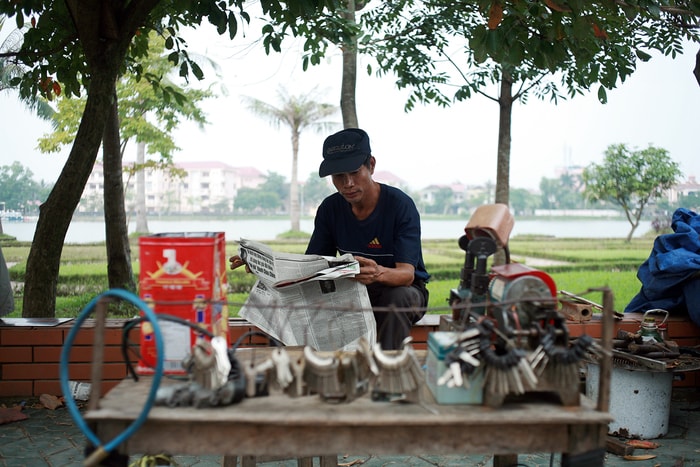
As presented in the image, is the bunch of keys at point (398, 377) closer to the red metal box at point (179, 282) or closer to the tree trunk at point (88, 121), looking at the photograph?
the red metal box at point (179, 282)

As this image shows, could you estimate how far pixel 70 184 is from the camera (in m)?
3.68

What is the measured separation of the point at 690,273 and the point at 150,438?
306 centimetres

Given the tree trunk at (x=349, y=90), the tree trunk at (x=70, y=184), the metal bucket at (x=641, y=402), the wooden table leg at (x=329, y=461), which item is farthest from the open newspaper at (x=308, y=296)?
the tree trunk at (x=349, y=90)

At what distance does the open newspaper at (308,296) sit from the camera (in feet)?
8.02

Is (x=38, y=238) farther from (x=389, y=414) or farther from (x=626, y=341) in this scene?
(x=626, y=341)

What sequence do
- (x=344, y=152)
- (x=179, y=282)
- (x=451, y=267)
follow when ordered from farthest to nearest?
(x=451, y=267) < (x=344, y=152) < (x=179, y=282)

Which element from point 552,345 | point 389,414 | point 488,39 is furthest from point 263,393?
point 488,39

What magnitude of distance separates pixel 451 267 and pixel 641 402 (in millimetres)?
7966

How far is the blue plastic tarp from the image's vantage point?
3482 millimetres

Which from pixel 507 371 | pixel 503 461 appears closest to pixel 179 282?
pixel 507 371

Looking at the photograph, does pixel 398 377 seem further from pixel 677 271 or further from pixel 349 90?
pixel 349 90

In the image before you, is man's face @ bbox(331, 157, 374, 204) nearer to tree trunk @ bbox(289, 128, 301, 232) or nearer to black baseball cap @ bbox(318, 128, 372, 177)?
black baseball cap @ bbox(318, 128, 372, 177)

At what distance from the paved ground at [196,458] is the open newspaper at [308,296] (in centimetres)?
65

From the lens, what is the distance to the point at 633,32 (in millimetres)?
5012
